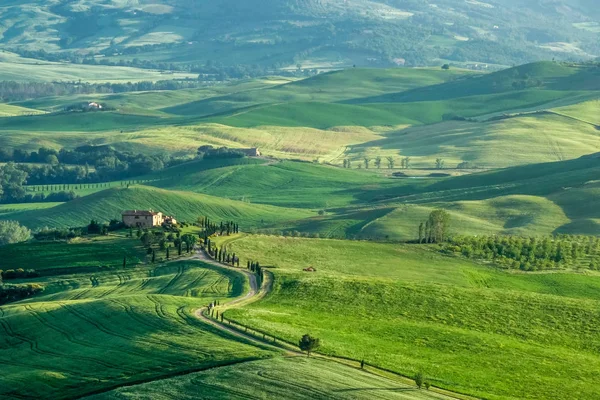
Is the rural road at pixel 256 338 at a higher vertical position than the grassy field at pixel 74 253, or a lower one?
Result: higher

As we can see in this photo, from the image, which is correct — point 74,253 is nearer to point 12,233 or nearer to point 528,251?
point 528,251

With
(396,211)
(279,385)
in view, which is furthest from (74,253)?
(396,211)

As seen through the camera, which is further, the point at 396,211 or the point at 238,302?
the point at 396,211

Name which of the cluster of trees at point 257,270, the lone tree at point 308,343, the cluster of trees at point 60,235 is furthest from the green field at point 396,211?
the lone tree at point 308,343

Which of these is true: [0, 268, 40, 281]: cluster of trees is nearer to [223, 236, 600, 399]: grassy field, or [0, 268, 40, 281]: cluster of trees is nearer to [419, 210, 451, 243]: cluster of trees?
[223, 236, 600, 399]: grassy field

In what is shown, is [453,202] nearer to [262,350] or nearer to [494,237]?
[494,237]

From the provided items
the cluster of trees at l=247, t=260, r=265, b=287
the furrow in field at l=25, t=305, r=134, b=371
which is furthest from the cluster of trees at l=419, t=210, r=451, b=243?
the furrow in field at l=25, t=305, r=134, b=371

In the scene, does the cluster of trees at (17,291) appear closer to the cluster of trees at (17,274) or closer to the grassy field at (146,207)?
the cluster of trees at (17,274)
